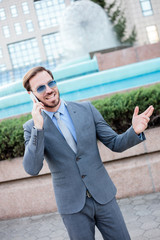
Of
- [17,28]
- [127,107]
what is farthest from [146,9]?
[127,107]

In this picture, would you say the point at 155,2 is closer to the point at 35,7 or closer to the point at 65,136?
the point at 35,7

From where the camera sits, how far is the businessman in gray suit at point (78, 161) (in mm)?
1886

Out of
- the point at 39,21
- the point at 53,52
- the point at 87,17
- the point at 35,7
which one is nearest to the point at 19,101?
the point at 87,17

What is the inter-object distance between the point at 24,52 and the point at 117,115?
102 feet

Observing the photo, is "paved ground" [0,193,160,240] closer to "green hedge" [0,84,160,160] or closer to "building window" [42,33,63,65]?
"green hedge" [0,84,160,160]

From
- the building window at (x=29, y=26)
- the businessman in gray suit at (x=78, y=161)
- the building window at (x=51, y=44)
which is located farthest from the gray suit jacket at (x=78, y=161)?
the building window at (x=51, y=44)

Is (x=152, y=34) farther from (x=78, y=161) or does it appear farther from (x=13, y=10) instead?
(x=78, y=161)

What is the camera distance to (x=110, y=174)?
4145 mm

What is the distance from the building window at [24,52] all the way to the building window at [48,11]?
8.35ft

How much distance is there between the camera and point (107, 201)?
1921 mm

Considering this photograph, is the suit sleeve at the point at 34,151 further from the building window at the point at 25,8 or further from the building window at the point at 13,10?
the building window at the point at 25,8

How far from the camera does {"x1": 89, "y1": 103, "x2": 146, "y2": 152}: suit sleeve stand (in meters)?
1.83

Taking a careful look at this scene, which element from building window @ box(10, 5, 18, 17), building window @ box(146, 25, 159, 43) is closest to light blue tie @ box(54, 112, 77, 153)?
building window @ box(10, 5, 18, 17)

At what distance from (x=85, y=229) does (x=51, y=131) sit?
72 cm
